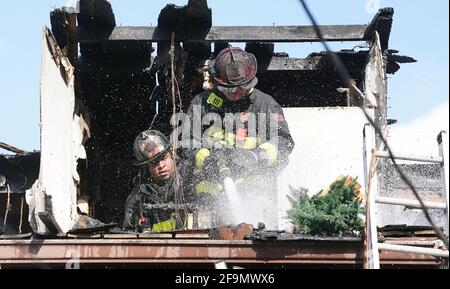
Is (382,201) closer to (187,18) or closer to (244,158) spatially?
(244,158)

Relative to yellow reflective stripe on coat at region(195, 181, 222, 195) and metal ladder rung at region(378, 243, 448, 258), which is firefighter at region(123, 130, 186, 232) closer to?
yellow reflective stripe on coat at region(195, 181, 222, 195)

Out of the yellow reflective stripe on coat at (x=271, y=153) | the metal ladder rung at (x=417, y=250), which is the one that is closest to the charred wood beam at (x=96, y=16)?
the yellow reflective stripe on coat at (x=271, y=153)

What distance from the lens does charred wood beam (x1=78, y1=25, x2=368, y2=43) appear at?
34.4 ft

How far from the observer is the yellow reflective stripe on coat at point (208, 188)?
9.34m

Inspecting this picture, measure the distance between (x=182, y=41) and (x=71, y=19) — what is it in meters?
1.33

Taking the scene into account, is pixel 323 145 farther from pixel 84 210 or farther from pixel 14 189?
pixel 14 189

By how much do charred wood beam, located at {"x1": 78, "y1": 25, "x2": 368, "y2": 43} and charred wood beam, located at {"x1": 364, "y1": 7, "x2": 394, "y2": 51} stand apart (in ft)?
0.36

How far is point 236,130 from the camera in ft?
33.0

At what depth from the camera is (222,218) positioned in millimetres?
9305

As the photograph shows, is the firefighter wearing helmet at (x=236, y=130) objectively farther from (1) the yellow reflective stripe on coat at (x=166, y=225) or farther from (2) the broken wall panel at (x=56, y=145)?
(2) the broken wall panel at (x=56, y=145)
